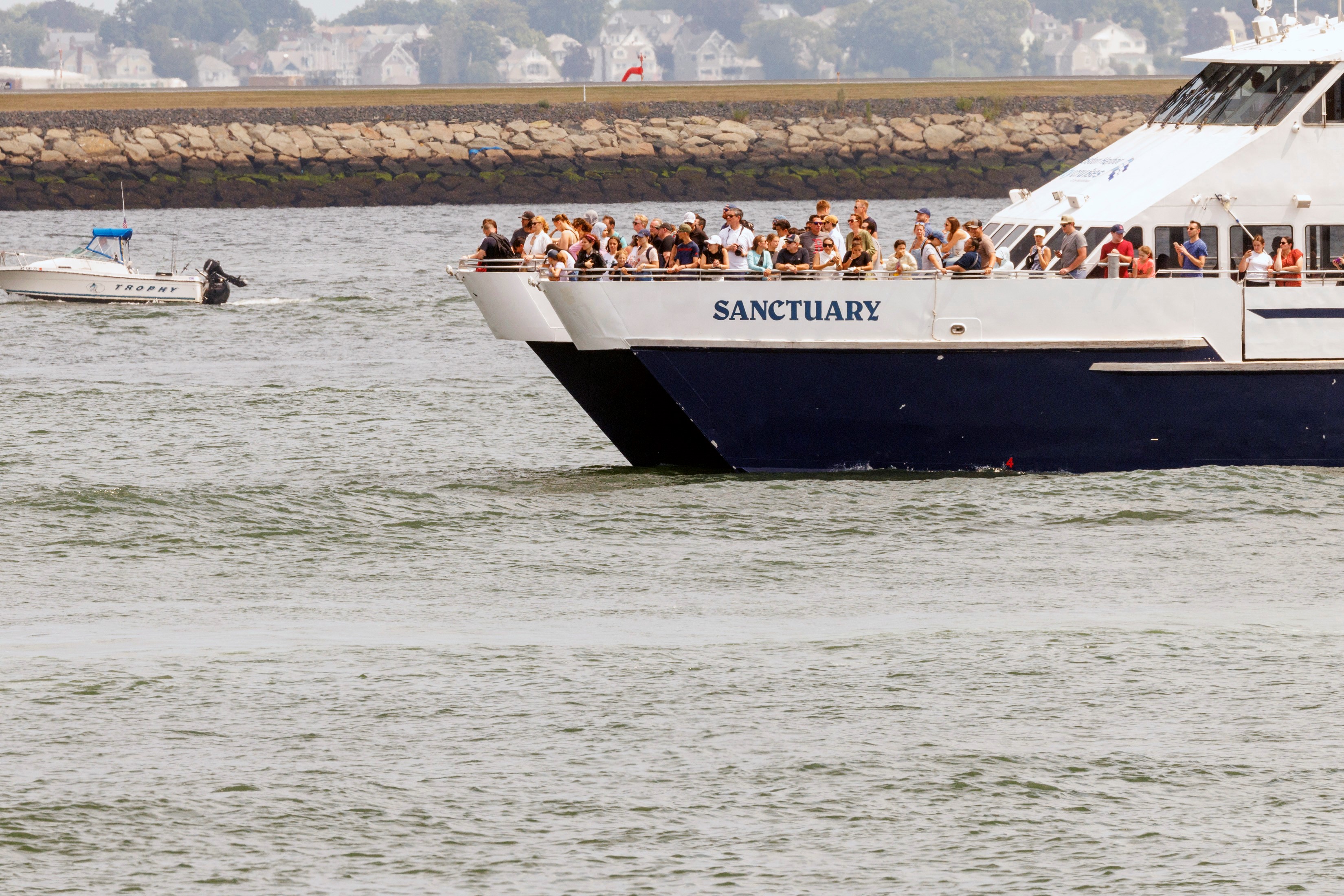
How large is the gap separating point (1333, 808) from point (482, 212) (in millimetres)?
66006

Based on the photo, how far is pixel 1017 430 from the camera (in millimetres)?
19844

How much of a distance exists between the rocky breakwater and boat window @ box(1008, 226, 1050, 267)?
56677mm

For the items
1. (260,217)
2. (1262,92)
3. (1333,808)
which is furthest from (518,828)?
(260,217)

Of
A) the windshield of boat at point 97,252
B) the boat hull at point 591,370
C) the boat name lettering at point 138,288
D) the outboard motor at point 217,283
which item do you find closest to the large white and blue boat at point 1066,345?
the boat hull at point 591,370

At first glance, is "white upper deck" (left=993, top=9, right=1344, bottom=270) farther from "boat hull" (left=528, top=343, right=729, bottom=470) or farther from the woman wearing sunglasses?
"boat hull" (left=528, top=343, right=729, bottom=470)

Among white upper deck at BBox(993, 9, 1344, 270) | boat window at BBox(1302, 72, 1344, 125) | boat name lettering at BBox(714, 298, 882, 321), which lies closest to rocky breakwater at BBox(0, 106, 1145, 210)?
white upper deck at BBox(993, 9, 1344, 270)

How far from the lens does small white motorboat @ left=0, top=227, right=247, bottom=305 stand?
4388 centimetres

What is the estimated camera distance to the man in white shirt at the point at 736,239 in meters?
19.9

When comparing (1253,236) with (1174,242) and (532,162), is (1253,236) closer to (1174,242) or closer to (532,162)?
(1174,242)

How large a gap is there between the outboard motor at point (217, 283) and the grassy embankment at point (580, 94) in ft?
143

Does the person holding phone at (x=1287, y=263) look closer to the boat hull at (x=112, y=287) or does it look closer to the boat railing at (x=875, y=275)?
the boat railing at (x=875, y=275)

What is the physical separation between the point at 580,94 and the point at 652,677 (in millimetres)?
78242

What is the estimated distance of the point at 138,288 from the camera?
44.0m

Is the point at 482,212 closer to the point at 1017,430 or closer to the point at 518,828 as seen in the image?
the point at 1017,430
